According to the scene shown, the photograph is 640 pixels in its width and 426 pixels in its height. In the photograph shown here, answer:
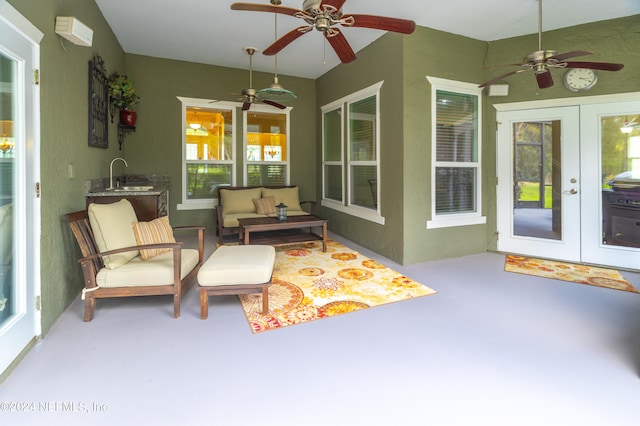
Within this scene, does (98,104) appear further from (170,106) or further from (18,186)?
(170,106)

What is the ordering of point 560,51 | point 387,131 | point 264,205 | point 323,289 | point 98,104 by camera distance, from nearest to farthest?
point 323,289 < point 98,104 < point 560,51 < point 387,131 < point 264,205

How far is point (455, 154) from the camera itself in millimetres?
4602

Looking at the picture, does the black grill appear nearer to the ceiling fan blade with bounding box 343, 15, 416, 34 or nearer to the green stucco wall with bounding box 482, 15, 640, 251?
the green stucco wall with bounding box 482, 15, 640, 251

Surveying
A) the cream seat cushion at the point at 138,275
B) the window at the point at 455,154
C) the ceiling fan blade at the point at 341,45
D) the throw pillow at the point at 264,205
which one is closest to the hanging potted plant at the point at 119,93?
the throw pillow at the point at 264,205

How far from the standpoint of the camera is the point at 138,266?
107 inches

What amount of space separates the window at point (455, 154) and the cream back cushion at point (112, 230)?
3.51 m

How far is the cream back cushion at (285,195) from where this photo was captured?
6.11 metres

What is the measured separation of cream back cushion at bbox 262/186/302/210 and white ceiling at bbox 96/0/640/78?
7.65ft

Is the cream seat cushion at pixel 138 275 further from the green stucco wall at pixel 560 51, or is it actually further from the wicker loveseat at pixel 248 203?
the green stucco wall at pixel 560 51

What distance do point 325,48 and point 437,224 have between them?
10.3 feet

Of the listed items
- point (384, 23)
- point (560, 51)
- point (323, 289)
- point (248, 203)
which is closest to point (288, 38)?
point (384, 23)

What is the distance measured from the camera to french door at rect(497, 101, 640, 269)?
3980 mm

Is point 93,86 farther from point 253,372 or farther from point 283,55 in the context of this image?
point 253,372

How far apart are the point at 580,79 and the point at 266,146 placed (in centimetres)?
500
